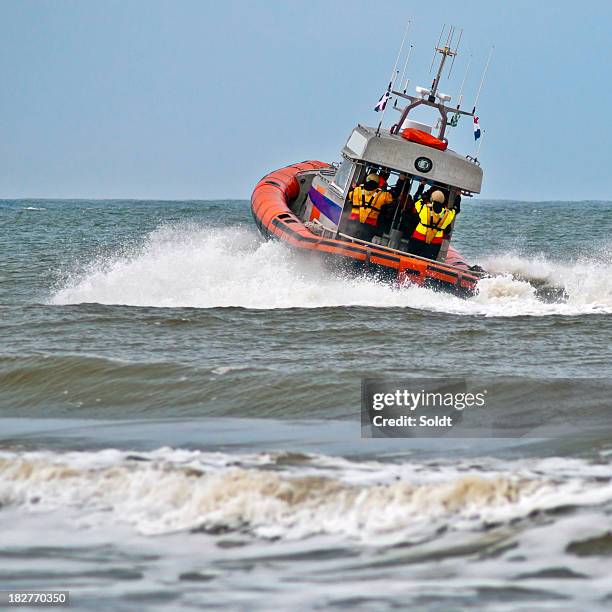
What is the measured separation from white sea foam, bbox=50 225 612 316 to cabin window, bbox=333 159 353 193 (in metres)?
0.94

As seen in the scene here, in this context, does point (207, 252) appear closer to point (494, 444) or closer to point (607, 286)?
point (607, 286)

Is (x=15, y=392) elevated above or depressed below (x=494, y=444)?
below

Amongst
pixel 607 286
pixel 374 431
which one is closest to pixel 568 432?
pixel 374 431

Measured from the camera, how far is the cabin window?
1099cm

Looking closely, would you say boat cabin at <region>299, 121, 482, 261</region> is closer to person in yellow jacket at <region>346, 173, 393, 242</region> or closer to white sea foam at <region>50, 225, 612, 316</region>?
person in yellow jacket at <region>346, 173, 393, 242</region>

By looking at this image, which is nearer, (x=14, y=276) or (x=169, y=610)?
(x=169, y=610)

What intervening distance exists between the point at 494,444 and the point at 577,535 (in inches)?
52.3

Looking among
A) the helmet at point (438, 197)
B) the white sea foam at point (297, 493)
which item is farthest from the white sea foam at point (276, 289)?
the white sea foam at point (297, 493)

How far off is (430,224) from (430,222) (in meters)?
0.02

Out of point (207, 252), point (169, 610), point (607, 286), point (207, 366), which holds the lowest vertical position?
point (169, 610)

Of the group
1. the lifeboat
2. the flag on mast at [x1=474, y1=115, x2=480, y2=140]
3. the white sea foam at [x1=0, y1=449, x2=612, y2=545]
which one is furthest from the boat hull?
the white sea foam at [x1=0, y1=449, x2=612, y2=545]

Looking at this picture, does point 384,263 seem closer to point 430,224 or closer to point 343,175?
point 430,224

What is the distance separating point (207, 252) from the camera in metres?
12.2

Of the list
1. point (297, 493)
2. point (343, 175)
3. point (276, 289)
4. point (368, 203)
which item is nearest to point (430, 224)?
point (368, 203)
